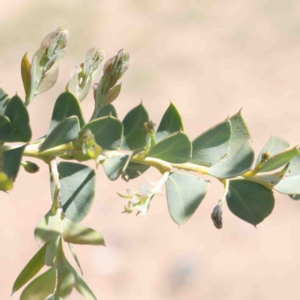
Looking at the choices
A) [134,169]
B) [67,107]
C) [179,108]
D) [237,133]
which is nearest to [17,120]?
[67,107]

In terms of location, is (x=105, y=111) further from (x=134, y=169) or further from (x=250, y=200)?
(x=250, y=200)

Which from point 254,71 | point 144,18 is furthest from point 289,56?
point 144,18

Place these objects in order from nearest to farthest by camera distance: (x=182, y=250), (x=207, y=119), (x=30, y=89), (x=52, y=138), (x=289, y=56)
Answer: (x=52, y=138) → (x=30, y=89) → (x=182, y=250) → (x=207, y=119) → (x=289, y=56)

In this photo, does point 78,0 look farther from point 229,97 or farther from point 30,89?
point 30,89

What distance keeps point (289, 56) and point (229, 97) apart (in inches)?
29.0

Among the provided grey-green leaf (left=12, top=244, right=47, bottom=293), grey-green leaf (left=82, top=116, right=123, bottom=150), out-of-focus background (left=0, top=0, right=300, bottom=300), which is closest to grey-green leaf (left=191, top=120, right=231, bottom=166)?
grey-green leaf (left=82, top=116, right=123, bottom=150)

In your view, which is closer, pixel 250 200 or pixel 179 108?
pixel 250 200

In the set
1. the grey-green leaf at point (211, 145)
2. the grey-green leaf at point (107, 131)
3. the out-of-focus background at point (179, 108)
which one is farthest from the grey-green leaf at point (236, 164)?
the out-of-focus background at point (179, 108)

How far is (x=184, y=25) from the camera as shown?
4.75m

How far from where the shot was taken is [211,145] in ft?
2.05

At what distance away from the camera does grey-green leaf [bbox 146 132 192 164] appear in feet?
1.88

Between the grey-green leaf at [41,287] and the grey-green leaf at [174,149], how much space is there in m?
0.18

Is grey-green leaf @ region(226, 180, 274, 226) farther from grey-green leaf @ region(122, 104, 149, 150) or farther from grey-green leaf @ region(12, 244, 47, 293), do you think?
grey-green leaf @ region(12, 244, 47, 293)

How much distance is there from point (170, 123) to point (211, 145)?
0.06 metres
